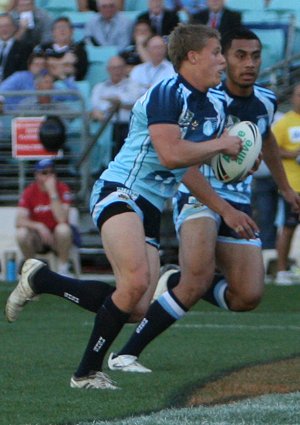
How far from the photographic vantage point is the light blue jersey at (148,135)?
Answer: 21.7 feet

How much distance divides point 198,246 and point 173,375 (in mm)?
734

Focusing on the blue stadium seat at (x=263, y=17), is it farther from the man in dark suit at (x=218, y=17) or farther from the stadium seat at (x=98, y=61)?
the stadium seat at (x=98, y=61)

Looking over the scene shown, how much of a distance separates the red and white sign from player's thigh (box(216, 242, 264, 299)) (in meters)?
7.09

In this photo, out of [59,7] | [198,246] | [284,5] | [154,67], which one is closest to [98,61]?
[154,67]

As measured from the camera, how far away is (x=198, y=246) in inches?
289

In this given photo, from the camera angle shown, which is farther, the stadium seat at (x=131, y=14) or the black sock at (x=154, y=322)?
the stadium seat at (x=131, y=14)

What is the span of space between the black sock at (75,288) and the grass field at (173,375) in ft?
1.48

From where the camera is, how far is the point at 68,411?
6.06 m

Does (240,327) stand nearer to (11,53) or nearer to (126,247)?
(126,247)

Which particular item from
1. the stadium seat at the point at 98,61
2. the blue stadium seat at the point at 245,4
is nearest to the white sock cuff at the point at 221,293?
the stadium seat at the point at 98,61

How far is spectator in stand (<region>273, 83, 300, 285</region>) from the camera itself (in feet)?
43.1

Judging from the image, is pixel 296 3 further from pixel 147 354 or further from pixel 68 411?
pixel 68 411

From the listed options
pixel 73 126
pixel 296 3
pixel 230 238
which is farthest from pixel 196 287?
pixel 296 3

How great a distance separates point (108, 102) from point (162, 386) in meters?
8.13
